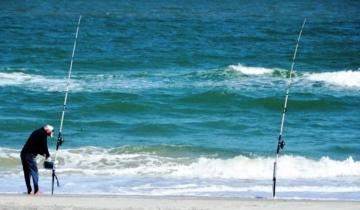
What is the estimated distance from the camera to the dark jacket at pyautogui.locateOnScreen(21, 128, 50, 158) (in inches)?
567

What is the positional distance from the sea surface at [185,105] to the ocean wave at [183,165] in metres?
0.04

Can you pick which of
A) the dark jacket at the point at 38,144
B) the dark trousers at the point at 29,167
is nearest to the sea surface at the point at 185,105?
the dark trousers at the point at 29,167

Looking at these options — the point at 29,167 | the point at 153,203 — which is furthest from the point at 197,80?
the point at 153,203

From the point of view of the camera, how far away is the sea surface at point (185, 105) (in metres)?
17.9

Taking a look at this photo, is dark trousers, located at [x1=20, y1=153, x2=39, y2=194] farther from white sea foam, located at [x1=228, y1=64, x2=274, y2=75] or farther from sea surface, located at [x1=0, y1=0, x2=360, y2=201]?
white sea foam, located at [x1=228, y1=64, x2=274, y2=75]

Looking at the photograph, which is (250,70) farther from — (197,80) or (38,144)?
(38,144)

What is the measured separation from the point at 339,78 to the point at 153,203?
19.0 metres

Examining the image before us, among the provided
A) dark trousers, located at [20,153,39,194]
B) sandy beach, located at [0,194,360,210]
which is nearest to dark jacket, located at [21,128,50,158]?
dark trousers, located at [20,153,39,194]

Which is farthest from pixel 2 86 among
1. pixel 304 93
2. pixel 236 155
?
pixel 236 155

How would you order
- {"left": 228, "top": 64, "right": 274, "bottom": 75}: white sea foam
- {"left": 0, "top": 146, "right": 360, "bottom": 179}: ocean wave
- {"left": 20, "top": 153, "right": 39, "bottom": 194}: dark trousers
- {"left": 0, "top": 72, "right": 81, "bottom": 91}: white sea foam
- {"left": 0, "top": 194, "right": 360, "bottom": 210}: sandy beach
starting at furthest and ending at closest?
{"left": 228, "top": 64, "right": 274, "bottom": 75}: white sea foam, {"left": 0, "top": 72, "right": 81, "bottom": 91}: white sea foam, {"left": 0, "top": 146, "right": 360, "bottom": 179}: ocean wave, {"left": 20, "top": 153, "right": 39, "bottom": 194}: dark trousers, {"left": 0, "top": 194, "right": 360, "bottom": 210}: sandy beach

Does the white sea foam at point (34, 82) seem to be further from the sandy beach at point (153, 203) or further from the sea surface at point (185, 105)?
the sandy beach at point (153, 203)

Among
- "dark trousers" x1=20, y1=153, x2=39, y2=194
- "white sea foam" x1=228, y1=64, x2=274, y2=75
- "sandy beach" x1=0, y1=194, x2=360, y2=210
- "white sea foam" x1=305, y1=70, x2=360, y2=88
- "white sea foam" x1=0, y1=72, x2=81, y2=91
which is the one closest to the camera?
"sandy beach" x1=0, y1=194, x2=360, y2=210

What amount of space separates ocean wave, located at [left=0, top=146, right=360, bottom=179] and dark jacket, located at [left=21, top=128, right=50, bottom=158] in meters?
3.54

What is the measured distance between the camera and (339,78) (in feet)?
106
